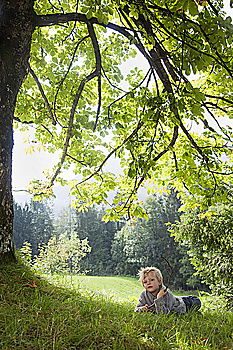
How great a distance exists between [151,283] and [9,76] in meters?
3.31

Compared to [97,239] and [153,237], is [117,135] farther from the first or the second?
[97,239]

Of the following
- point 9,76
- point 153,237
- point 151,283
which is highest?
point 9,76

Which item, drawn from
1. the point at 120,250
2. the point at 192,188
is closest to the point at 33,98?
the point at 192,188

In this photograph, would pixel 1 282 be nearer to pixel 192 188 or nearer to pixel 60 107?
pixel 192 188

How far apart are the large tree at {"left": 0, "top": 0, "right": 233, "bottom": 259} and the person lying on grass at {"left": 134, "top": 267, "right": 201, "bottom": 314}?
0.98m

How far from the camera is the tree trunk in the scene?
2.92 metres

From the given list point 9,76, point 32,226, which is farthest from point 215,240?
point 32,226

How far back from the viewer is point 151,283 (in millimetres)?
4305

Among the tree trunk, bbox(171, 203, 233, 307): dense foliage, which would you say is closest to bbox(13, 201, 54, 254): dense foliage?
bbox(171, 203, 233, 307): dense foliage

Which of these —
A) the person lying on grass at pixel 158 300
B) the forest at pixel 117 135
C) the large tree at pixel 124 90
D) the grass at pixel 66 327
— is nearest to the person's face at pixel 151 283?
the person lying on grass at pixel 158 300

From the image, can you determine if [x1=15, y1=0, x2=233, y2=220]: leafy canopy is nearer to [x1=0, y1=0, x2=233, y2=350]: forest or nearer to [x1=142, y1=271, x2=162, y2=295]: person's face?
[x1=0, y1=0, x2=233, y2=350]: forest

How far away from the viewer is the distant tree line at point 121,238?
37781 millimetres

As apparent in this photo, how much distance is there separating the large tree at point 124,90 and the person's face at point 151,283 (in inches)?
36.7

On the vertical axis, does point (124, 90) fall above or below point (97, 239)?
above
